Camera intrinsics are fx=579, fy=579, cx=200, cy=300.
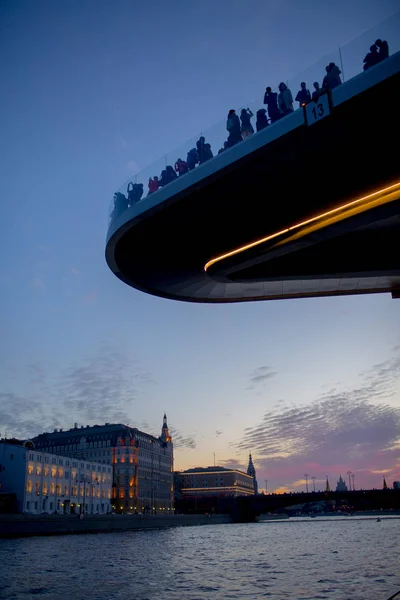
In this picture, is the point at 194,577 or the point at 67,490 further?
the point at 67,490

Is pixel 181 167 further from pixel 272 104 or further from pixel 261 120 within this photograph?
pixel 272 104

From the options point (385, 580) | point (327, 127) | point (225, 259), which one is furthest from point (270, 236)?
point (385, 580)

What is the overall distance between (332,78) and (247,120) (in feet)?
9.82

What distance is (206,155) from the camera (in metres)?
18.3

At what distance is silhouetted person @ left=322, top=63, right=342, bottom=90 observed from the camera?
15.3 metres

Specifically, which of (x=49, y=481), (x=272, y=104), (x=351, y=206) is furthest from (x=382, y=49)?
(x=49, y=481)

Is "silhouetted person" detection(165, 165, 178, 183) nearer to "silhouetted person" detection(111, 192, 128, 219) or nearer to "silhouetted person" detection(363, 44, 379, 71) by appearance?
"silhouetted person" detection(111, 192, 128, 219)

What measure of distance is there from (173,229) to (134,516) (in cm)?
8048

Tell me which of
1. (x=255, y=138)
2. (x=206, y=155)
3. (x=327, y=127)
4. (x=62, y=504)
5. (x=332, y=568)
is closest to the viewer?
(x=327, y=127)

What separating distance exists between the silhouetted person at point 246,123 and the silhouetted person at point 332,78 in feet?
8.55

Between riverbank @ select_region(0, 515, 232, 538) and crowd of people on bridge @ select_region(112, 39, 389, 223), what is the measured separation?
49.4 metres

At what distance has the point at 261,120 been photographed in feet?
55.7

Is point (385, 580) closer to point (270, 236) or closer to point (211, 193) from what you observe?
point (270, 236)

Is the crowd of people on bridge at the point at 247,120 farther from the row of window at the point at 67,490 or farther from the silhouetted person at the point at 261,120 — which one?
the row of window at the point at 67,490
